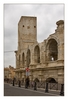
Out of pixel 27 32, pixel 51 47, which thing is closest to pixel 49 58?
pixel 51 47

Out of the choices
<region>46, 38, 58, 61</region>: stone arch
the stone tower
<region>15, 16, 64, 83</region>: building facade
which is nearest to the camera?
<region>15, 16, 64, 83</region>: building facade

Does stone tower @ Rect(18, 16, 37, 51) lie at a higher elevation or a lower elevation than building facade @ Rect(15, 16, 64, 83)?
higher

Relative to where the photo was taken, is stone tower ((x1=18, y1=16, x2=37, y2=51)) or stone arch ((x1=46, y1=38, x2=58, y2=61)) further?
stone tower ((x1=18, y1=16, x2=37, y2=51))

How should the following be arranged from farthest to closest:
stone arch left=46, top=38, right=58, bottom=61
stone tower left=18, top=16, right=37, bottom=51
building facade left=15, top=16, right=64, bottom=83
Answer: stone tower left=18, top=16, right=37, bottom=51
stone arch left=46, top=38, right=58, bottom=61
building facade left=15, top=16, right=64, bottom=83

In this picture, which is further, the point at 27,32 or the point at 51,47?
the point at 27,32

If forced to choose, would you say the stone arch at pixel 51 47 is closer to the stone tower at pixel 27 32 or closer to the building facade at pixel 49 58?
the building facade at pixel 49 58

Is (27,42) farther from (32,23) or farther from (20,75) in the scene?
(20,75)

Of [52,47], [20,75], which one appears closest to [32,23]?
[20,75]

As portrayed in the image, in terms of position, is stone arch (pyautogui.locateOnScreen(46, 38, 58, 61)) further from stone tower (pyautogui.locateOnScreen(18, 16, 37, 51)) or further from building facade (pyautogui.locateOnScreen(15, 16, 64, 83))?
stone tower (pyautogui.locateOnScreen(18, 16, 37, 51))

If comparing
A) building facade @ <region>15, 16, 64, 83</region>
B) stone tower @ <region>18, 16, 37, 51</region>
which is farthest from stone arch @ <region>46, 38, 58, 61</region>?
stone tower @ <region>18, 16, 37, 51</region>

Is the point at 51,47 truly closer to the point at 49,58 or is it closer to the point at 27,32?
the point at 49,58

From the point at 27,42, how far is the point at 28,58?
420 centimetres

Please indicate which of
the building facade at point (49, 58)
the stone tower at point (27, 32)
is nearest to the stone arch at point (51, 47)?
the building facade at point (49, 58)

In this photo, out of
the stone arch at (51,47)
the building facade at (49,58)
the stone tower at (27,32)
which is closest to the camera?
the building facade at (49,58)
